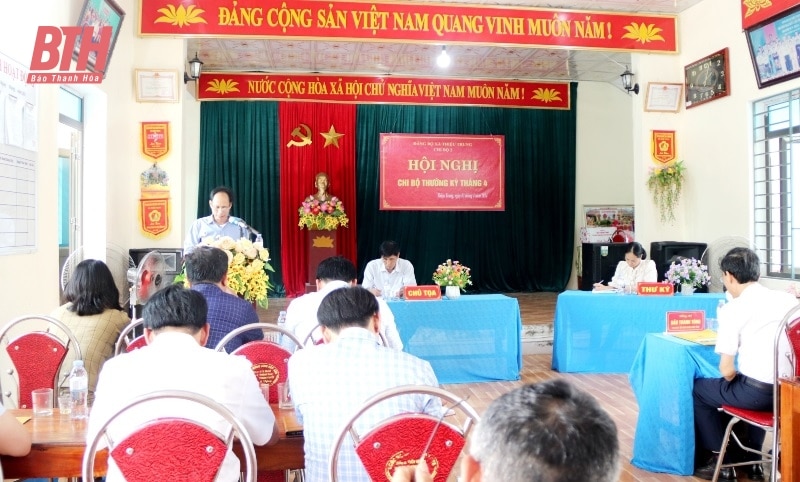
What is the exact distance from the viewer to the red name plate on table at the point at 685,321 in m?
3.53

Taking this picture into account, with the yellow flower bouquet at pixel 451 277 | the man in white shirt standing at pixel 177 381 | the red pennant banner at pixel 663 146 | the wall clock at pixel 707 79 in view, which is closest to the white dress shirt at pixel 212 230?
the yellow flower bouquet at pixel 451 277

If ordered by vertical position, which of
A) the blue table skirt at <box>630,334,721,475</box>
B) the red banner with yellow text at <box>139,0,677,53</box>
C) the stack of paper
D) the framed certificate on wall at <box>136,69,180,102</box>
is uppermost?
the red banner with yellow text at <box>139,0,677,53</box>

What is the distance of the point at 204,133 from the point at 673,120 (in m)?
6.25

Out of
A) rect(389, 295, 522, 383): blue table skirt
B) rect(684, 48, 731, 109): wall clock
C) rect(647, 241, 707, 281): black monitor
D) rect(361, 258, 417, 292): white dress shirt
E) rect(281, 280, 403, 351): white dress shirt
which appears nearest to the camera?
rect(281, 280, 403, 351): white dress shirt

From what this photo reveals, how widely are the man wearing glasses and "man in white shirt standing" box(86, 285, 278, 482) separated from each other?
2.56 meters

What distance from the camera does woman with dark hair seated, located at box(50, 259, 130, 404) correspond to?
9.06ft

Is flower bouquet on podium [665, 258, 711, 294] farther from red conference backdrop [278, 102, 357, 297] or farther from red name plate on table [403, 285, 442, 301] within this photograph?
red conference backdrop [278, 102, 357, 297]

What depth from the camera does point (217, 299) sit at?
8.87ft

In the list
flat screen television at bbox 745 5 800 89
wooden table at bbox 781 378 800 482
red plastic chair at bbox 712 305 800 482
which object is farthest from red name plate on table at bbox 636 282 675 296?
wooden table at bbox 781 378 800 482

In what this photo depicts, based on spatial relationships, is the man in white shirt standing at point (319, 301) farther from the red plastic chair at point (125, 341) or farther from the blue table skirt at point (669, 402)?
the blue table skirt at point (669, 402)

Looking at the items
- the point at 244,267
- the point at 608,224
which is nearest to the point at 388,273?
the point at 244,267

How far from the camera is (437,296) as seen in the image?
4.95 meters

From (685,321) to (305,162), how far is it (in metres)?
6.86

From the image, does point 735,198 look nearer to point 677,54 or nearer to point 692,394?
point 677,54
